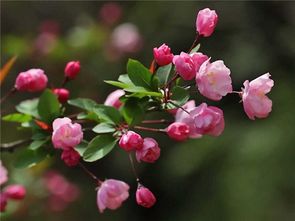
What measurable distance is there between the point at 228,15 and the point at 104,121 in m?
2.49

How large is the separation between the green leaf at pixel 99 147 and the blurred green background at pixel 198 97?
4.22 ft

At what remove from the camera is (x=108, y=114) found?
1.03 m

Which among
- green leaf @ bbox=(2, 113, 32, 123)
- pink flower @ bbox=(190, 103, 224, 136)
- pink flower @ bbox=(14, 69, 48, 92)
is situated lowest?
green leaf @ bbox=(2, 113, 32, 123)

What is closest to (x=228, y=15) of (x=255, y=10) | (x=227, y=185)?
(x=255, y=10)

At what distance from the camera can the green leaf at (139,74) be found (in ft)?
3.17

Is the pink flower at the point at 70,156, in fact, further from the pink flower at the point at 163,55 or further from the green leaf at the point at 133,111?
the pink flower at the point at 163,55

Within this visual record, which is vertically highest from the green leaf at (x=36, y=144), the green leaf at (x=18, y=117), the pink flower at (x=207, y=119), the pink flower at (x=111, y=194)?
the pink flower at (x=207, y=119)

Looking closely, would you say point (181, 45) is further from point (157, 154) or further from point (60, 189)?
point (157, 154)

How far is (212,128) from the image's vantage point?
911 mm

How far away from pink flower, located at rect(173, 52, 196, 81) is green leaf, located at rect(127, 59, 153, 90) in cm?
9

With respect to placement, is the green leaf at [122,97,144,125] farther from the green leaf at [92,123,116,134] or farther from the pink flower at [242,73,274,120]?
the pink flower at [242,73,274,120]

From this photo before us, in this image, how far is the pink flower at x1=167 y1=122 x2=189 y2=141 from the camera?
986mm

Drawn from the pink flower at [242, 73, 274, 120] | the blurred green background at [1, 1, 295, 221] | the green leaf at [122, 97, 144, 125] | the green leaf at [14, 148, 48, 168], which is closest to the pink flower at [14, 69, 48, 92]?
the green leaf at [14, 148, 48, 168]

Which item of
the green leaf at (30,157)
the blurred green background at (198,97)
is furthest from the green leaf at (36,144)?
the blurred green background at (198,97)
